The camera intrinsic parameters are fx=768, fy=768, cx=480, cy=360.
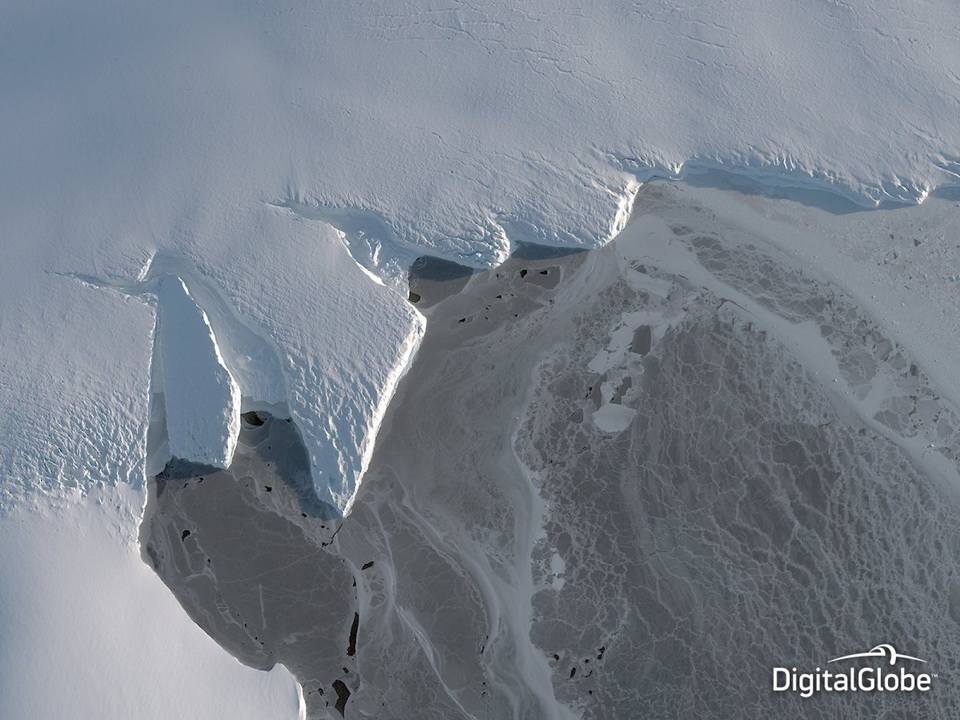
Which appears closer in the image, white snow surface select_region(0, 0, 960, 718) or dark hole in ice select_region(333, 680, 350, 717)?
dark hole in ice select_region(333, 680, 350, 717)

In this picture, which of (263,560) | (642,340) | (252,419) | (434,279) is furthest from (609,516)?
(252,419)

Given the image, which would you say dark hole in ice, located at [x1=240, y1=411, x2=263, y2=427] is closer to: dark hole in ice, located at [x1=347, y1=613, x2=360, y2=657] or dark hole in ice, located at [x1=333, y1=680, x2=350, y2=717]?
dark hole in ice, located at [x1=347, y1=613, x2=360, y2=657]

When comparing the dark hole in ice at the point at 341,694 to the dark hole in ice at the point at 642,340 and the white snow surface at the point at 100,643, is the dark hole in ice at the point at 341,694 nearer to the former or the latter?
the white snow surface at the point at 100,643

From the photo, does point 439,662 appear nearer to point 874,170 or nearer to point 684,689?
point 684,689

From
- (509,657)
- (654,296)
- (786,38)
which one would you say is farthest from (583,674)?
(786,38)

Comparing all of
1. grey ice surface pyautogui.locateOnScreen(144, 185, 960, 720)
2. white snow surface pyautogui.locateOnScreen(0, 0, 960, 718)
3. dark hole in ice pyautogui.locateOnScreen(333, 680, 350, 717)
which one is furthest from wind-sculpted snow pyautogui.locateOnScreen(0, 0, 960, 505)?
dark hole in ice pyautogui.locateOnScreen(333, 680, 350, 717)
